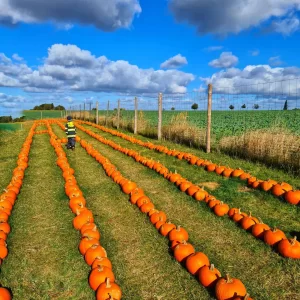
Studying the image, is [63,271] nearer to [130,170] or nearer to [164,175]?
[164,175]

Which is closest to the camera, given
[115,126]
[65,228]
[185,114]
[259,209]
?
[65,228]

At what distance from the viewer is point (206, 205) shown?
6.40m

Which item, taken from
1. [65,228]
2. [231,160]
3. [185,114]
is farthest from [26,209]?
[185,114]

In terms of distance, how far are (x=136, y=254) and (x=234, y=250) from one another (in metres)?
1.51

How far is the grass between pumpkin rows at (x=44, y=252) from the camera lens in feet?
12.4

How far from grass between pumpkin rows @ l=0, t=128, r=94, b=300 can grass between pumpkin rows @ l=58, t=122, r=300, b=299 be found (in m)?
1.93

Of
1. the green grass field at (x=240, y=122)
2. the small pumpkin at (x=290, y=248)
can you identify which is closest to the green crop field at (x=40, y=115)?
the green grass field at (x=240, y=122)

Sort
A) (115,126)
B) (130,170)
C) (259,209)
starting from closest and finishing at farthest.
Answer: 1. (259,209)
2. (130,170)
3. (115,126)

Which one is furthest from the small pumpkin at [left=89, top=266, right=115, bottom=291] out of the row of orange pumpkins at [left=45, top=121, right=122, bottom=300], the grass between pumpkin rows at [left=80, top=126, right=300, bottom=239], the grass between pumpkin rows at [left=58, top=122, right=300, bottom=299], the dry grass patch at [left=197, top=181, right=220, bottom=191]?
the dry grass patch at [left=197, top=181, right=220, bottom=191]

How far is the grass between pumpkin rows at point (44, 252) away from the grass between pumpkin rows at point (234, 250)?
6.33 feet

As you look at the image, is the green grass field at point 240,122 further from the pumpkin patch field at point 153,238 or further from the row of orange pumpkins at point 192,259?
the row of orange pumpkins at point 192,259

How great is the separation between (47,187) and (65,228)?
3002 mm

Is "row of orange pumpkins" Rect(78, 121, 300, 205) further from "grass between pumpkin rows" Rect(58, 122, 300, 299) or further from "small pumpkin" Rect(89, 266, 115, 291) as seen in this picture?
"small pumpkin" Rect(89, 266, 115, 291)

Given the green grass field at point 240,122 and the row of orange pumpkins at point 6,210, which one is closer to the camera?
the row of orange pumpkins at point 6,210
